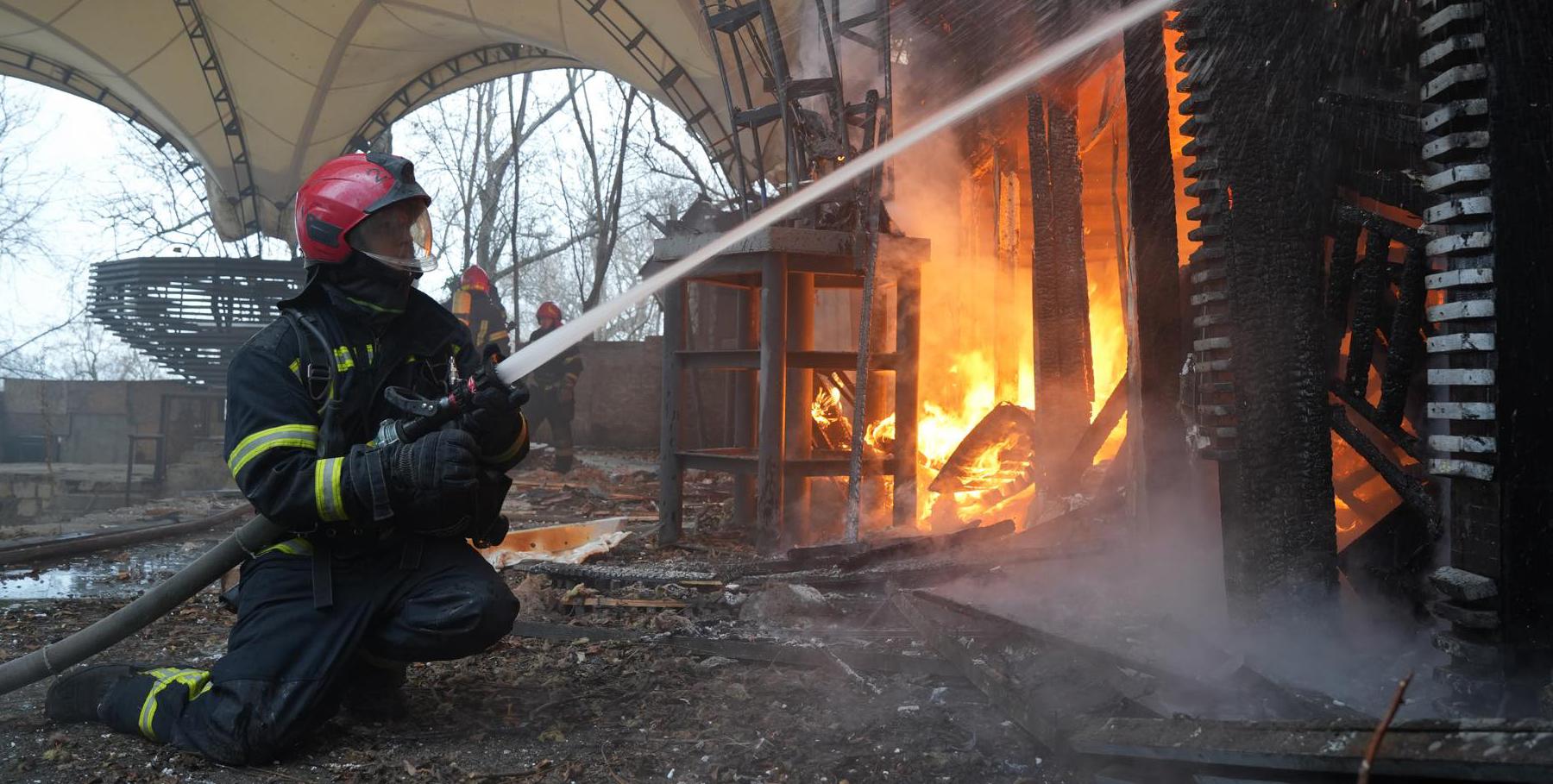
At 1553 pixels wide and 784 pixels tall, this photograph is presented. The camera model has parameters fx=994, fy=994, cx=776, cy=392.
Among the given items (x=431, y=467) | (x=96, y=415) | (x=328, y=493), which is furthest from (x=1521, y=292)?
(x=96, y=415)

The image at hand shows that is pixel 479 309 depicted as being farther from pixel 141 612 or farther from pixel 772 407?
Result: pixel 141 612

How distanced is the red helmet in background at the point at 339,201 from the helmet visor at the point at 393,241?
4cm

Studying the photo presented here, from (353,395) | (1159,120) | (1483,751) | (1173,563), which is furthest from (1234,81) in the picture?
(353,395)

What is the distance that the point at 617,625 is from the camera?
468 cm

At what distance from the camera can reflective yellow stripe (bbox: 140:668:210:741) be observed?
3.19 metres

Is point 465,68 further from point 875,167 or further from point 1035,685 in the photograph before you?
point 1035,685

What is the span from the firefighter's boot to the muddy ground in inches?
1.9

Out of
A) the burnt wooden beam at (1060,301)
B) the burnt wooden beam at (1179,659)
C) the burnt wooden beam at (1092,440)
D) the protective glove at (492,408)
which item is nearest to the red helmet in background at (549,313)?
the burnt wooden beam at (1060,301)

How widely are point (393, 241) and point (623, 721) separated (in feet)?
6.06

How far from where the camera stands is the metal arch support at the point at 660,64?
12.0 meters

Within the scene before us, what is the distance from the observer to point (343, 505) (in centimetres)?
297

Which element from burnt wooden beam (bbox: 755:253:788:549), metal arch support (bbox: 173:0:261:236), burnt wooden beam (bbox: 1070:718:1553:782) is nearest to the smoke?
burnt wooden beam (bbox: 1070:718:1553:782)

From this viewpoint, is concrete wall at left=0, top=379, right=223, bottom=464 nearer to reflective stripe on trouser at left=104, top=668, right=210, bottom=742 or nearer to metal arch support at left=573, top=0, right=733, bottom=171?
metal arch support at left=573, top=0, right=733, bottom=171

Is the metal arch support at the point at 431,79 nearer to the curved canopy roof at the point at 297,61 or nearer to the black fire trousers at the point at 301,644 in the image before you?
the curved canopy roof at the point at 297,61
